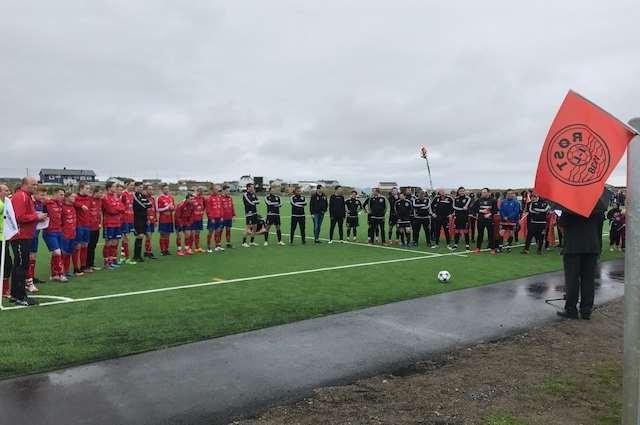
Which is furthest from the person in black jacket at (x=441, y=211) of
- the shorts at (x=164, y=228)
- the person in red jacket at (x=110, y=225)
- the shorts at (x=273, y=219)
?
the person in red jacket at (x=110, y=225)

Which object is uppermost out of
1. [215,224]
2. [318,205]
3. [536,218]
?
[318,205]

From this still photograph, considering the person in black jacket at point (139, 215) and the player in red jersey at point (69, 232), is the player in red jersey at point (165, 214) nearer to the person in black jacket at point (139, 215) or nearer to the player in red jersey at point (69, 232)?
the person in black jacket at point (139, 215)

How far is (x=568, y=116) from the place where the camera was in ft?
14.3

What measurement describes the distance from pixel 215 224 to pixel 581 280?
1112 centimetres

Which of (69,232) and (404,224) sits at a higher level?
(69,232)

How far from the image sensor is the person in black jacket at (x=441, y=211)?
16656 millimetres

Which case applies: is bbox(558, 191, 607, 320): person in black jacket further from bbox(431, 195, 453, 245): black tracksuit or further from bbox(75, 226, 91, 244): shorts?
bbox(75, 226, 91, 244): shorts

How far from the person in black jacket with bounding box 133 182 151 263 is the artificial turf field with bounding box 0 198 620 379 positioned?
0.63 m

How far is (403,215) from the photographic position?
17141 millimetres

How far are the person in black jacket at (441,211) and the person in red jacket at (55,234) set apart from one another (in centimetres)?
1162

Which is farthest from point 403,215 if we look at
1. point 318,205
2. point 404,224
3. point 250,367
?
point 250,367

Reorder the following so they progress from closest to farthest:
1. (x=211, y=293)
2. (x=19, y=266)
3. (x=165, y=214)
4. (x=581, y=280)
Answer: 1. (x=581, y=280)
2. (x=19, y=266)
3. (x=211, y=293)
4. (x=165, y=214)

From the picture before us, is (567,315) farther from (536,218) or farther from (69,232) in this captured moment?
(69,232)

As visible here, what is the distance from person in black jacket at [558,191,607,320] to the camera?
738 centimetres
